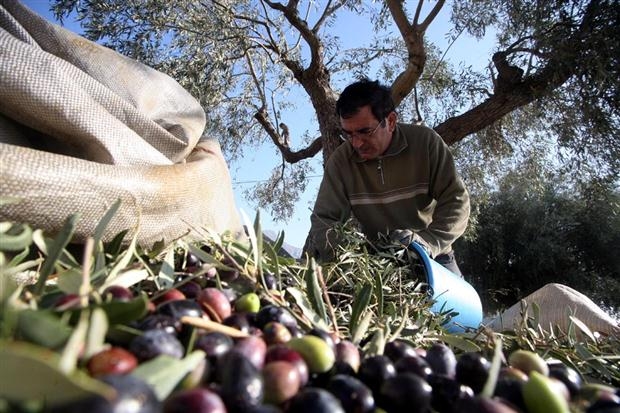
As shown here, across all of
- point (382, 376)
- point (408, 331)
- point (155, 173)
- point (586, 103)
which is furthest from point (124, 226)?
point (586, 103)

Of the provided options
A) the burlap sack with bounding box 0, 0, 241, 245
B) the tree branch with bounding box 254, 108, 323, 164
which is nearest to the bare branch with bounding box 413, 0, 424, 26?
the tree branch with bounding box 254, 108, 323, 164

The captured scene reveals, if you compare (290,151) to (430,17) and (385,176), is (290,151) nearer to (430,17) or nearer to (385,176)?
(430,17)

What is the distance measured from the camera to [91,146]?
52.1 inches

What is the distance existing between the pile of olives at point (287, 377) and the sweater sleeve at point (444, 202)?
222cm

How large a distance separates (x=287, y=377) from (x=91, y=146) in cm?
109

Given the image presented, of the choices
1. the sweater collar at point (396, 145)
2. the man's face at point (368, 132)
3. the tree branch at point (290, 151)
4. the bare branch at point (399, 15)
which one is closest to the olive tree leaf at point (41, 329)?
the man's face at point (368, 132)

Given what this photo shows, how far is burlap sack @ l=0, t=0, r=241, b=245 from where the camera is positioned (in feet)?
3.41

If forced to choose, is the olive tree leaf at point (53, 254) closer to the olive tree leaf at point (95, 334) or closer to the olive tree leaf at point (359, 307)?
the olive tree leaf at point (95, 334)

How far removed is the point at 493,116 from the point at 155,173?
5.91 metres

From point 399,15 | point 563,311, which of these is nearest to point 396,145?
point 563,311

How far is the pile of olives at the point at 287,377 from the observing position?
0.42m

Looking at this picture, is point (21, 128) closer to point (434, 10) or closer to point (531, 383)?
point (531, 383)

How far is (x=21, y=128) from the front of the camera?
1.35 meters

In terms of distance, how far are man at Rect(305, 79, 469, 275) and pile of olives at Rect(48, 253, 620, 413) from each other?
8.14 feet
